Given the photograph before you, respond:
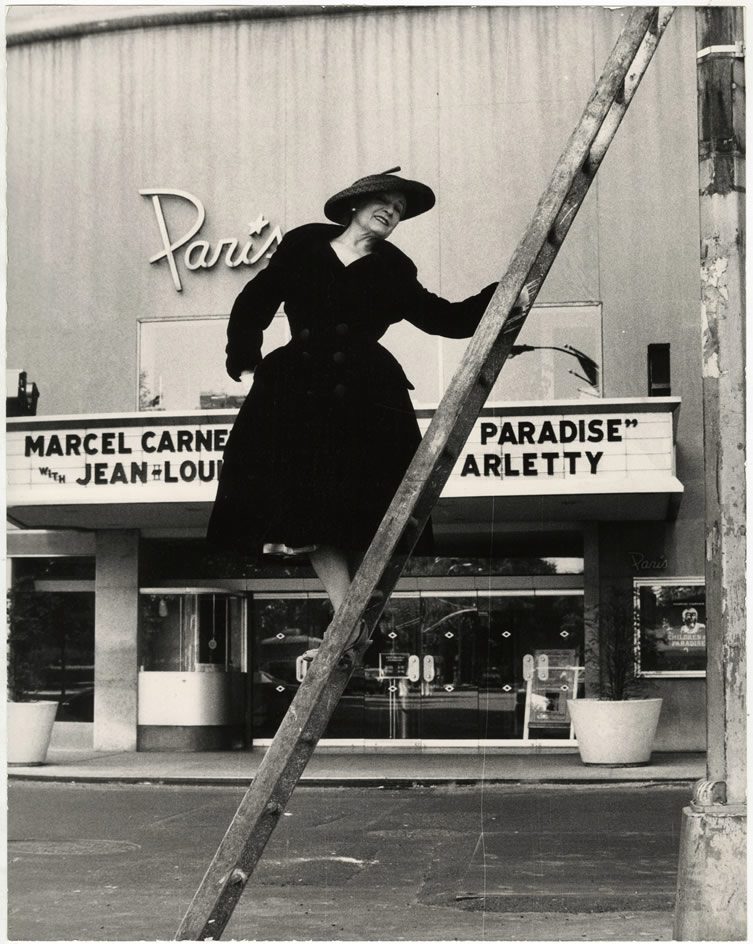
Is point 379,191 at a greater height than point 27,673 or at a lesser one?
greater

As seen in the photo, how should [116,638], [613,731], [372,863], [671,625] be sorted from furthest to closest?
1. [116,638]
2. [671,625]
3. [613,731]
4. [372,863]

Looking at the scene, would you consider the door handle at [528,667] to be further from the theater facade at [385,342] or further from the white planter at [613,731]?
the white planter at [613,731]

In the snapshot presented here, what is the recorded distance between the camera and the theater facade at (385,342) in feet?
29.5

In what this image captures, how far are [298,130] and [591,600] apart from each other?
7.84 metres

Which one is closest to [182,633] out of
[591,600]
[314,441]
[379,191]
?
[591,600]

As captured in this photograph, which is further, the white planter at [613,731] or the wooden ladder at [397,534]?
the white planter at [613,731]

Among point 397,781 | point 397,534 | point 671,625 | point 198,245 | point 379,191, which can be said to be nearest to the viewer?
point 397,534

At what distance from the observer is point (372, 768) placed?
14.5m

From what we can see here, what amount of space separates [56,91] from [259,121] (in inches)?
61.5

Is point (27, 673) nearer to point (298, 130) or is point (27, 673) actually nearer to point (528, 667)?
point (528, 667)

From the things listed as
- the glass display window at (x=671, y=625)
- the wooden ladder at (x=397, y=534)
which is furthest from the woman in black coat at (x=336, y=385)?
the glass display window at (x=671, y=625)

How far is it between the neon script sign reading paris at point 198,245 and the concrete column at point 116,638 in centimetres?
532

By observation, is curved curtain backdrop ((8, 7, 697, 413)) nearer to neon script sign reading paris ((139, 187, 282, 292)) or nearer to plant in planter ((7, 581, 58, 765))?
neon script sign reading paris ((139, 187, 282, 292))

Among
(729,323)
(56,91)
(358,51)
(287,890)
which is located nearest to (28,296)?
(56,91)
